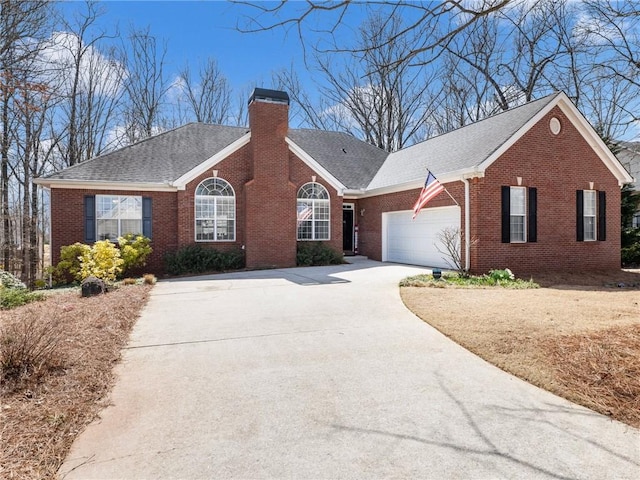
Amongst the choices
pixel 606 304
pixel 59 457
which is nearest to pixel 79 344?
pixel 59 457

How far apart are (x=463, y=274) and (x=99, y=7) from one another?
73.8 ft

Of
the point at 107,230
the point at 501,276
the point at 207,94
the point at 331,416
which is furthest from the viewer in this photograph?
the point at 207,94

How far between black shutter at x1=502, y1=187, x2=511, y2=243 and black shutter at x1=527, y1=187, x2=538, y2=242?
89 centimetres

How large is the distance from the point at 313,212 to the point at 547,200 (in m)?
8.90

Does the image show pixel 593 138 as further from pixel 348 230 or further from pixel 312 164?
pixel 348 230

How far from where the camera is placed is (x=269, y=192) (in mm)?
15680

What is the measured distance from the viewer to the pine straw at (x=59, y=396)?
109 inches

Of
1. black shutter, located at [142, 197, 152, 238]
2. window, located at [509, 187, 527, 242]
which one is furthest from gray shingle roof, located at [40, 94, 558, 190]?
window, located at [509, 187, 527, 242]

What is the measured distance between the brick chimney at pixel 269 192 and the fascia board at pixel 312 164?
46 centimetres

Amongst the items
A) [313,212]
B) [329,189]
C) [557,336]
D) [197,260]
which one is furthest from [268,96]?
[557,336]

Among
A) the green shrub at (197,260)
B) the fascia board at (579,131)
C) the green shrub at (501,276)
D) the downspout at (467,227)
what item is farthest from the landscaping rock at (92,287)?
the fascia board at (579,131)

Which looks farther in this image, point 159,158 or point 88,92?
point 88,92

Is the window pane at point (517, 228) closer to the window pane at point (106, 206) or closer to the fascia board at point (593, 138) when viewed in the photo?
the fascia board at point (593, 138)

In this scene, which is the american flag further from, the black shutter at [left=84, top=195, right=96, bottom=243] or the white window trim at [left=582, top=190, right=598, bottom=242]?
the black shutter at [left=84, top=195, right=96, bottom=243]
